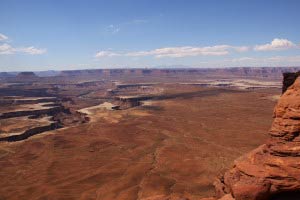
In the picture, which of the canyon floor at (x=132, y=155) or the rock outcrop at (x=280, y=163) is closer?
the rock outcrop at (x=280, y=163)

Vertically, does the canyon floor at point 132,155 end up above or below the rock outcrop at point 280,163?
below

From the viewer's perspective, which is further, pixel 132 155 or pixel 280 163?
pixel 132 155

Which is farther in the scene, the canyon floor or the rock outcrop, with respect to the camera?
the canyon floor

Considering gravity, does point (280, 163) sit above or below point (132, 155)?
above

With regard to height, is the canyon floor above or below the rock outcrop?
below

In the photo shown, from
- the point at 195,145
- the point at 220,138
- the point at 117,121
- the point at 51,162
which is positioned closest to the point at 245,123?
the point at 220,138
